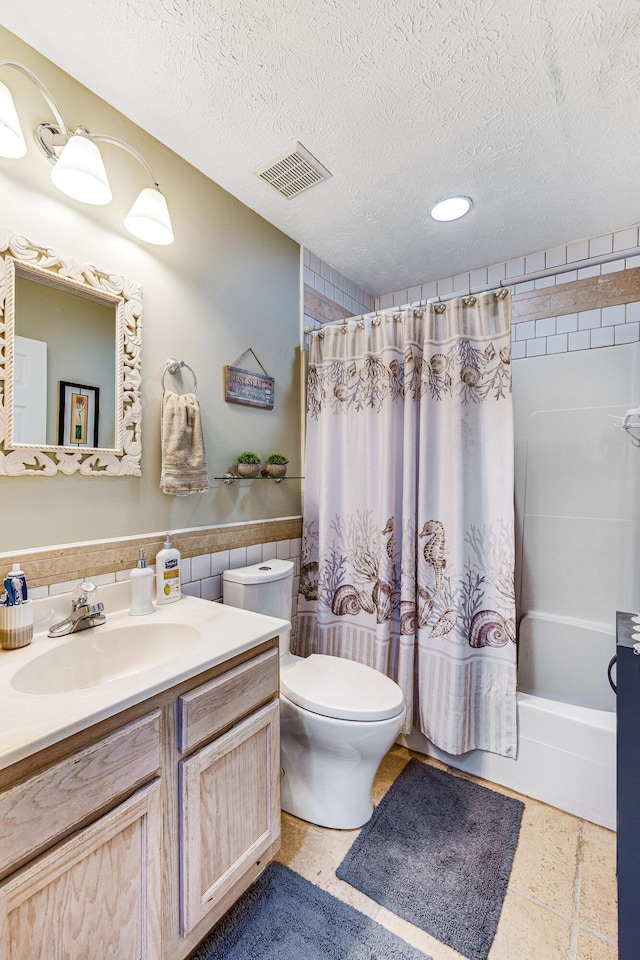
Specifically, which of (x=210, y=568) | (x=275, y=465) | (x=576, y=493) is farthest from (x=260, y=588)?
(x=576, y=493)

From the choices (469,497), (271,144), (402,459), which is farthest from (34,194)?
(469,497)

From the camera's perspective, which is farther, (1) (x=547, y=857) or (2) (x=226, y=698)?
(1) (x=547, y=857)

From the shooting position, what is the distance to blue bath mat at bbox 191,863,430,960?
1.10m

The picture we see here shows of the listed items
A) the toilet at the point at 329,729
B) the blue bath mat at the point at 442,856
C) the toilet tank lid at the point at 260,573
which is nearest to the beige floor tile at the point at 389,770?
the blue bath mat at the point at 442,856

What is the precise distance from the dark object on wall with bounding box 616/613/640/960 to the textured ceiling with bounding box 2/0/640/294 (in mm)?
1643

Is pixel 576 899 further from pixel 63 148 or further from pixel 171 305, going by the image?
pixel 63 148

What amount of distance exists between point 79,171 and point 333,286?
1501mm

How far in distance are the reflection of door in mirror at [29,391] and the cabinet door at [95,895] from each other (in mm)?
945

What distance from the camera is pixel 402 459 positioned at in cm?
192

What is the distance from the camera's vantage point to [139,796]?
0.90m

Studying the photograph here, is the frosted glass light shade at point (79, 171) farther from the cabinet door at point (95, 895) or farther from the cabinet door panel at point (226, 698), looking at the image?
the cabinet door at point (95, 895)

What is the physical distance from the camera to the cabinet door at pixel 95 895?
2.37 ft

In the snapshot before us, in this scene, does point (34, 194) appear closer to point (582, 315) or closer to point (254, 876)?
point (254, 876)

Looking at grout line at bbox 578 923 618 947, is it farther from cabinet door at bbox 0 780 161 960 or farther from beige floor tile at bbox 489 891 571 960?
cabinet door at bbox 0 780 161 960
